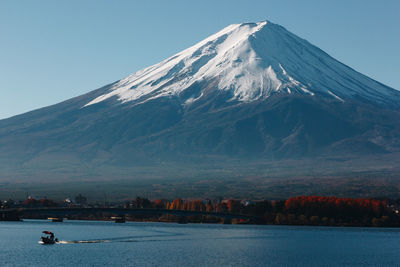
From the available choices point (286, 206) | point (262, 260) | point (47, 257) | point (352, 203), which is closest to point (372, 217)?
point (352, 203)

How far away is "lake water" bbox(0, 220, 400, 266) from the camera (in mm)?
81875

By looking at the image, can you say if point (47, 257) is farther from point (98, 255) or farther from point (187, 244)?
point (187, 244)

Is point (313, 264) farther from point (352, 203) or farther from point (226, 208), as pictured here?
point (226, 208)

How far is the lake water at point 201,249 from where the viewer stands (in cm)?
8188

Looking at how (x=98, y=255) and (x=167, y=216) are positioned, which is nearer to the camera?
(x=98, y=255)

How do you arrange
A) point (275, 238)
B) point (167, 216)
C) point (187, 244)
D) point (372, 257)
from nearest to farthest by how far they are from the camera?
point (372, 257) < point (187, 244) < point (275, 238) < point (167, 216)

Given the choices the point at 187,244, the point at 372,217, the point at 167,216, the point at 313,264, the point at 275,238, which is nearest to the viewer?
the point at 313,264

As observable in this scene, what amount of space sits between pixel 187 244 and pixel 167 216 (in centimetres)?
8446

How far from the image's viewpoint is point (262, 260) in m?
84.8

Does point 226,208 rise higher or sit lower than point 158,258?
higher

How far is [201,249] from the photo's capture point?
316 ft

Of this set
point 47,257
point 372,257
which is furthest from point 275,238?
point 47,257

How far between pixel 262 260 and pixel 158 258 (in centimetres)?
1054

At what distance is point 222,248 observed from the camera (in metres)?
97.8
